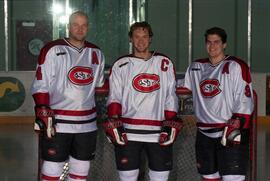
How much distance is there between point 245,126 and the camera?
118 inches

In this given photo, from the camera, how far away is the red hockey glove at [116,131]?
300cm

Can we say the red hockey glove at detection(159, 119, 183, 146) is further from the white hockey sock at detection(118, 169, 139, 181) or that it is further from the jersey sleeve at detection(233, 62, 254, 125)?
the jersey sleeve at detection(233, 62, 254, 125)

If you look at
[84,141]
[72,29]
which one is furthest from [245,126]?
[72,29]

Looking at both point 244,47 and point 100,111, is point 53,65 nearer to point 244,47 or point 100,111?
point 100,111

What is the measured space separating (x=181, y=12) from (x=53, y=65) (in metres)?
8.98

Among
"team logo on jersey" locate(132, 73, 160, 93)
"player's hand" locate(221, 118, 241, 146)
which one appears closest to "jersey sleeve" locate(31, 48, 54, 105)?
"team logo on jersey" locate(132, 73, 160, 93)

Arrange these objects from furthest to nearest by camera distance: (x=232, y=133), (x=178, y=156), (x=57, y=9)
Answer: (x=57, y=9) < (x=178, y=156) < (x=232, y=133)

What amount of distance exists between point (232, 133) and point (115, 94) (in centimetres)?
70

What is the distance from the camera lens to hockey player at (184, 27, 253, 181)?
2.97m

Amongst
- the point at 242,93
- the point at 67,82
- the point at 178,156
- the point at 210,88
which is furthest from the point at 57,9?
the point at 242,93

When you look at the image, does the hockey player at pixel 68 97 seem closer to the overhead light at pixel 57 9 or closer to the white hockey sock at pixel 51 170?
the white hockey sock at pixel 51 170

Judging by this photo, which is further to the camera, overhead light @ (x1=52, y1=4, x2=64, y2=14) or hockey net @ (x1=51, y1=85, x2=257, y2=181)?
overhead light @ (x1=52, y1=4, x2=64, y2=14)

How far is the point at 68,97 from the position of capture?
3100 mm

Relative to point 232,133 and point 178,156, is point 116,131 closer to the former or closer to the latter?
point 232,133
